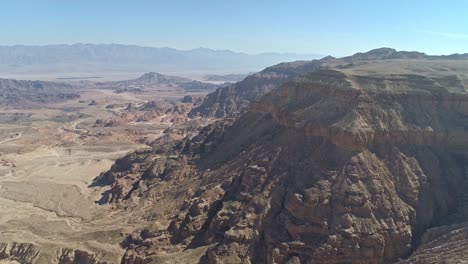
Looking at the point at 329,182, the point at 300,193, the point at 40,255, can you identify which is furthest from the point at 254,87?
the point at 40,255

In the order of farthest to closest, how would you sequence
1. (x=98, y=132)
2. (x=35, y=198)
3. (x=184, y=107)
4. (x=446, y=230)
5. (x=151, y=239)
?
1. (x=184, y=107)
2. (x=98, y=132)
3. (x=35, y=198)
4. (x=151, y=239)
5. (x=446, y=230)

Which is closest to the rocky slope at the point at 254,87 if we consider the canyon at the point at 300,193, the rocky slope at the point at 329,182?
the canyon at the point at 300,193

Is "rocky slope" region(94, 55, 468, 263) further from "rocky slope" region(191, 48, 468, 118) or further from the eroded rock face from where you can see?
"rocky slope" region(191, 48, 468, 118)

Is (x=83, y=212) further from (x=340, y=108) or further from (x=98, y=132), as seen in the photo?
(x=98, y=132)

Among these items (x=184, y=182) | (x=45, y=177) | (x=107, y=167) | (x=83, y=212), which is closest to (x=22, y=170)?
(x=45, y=177)

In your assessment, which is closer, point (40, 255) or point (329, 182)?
point (329, 182)

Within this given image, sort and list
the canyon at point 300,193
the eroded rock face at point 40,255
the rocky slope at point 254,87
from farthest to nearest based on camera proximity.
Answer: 1. the rocky slope at point 254,87
2. the eroded rock face at point 40,255
3. the canyon at point 300,193

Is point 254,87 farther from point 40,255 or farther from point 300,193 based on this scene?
point 40,255

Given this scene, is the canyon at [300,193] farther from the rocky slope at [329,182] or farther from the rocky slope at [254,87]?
the rocky slope at [254,87]

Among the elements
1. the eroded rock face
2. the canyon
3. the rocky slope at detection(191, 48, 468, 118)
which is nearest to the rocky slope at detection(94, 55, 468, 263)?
the canyon
